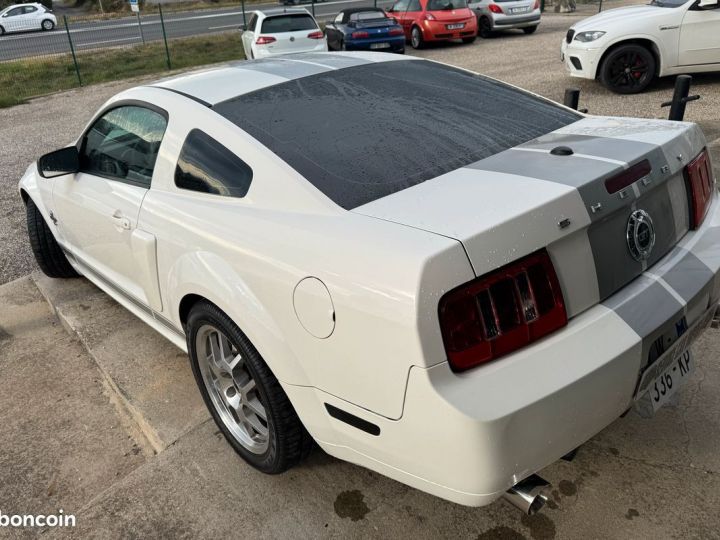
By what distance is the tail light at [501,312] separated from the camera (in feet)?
5.59

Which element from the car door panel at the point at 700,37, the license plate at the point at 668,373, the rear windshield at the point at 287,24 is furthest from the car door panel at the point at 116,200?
the rear windshield at the point at 287,24

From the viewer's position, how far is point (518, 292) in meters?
1.78

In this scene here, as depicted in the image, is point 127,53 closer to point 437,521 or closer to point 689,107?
point 689,107

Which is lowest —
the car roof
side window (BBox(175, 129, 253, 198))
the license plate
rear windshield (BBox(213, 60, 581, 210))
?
the license plate

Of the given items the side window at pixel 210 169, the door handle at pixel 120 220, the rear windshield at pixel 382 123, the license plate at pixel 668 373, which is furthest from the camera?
the door handle at pixel 120 220

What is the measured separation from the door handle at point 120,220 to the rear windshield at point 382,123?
756 mm

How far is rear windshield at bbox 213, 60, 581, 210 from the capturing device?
221 centimetres

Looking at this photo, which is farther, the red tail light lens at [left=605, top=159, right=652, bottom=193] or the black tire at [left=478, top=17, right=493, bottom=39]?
the black tire at [left=478, top=17, right=493, bottom=39]

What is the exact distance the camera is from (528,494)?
6.19ft

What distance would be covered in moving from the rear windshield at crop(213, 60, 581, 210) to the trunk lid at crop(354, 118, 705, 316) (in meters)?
0.13

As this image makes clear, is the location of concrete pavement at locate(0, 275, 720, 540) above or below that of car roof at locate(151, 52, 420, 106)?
below

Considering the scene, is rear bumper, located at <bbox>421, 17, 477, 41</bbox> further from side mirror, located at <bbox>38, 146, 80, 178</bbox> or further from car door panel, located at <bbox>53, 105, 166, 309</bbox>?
side mirror, located at <bbox>38, 146, 80, 178</bbox>

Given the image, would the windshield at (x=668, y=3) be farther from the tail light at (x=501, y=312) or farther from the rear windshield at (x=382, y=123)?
the tail light at (x=501, y=312)

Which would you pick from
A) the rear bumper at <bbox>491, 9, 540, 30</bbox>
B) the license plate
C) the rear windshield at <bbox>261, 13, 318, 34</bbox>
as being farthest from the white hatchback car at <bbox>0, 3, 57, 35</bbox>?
the license plate
